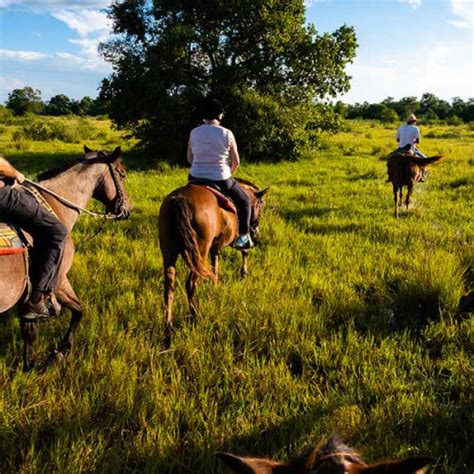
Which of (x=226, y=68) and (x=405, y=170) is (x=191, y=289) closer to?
(x=405, y=170)

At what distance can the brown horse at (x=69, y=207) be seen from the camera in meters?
3.39

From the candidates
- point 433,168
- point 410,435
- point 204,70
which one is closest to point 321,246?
point 410,435

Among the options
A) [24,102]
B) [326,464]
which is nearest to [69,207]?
[326,464]

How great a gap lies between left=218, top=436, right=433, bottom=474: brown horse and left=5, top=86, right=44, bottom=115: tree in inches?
2698

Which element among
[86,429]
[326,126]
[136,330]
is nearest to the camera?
[86,429]

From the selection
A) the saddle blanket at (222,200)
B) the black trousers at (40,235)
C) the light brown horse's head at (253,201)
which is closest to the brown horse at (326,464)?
the black trousers at (40,235)

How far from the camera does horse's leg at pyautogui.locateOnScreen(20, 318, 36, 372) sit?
3.73 metres

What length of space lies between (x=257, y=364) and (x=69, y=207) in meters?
2.43

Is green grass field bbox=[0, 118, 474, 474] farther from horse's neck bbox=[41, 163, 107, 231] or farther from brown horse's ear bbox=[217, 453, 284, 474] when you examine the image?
brown horse's ear bbox=[217, 453, 284, 474]

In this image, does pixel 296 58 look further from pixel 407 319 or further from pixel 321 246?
pixel 407 319

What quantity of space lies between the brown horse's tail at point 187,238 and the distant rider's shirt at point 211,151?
3.21ft

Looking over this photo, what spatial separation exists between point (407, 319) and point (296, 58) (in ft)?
51.0

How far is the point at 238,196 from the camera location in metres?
5.70

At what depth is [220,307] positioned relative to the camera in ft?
15.1
